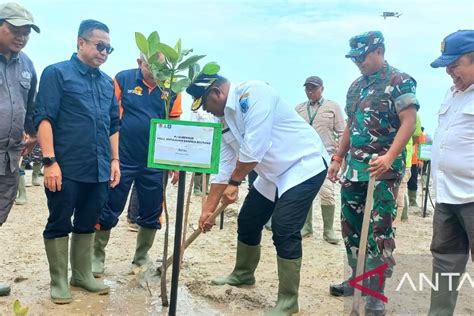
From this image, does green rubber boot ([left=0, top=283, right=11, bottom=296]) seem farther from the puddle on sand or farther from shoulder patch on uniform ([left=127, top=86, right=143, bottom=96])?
shoulder patch on uniform ([left=127, top=86, right=143, bottom=96])

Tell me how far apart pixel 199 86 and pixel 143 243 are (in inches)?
74.9

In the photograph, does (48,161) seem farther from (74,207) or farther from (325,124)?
(325,124)

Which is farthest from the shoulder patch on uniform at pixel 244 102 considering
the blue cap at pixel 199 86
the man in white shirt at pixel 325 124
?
the man in white shirt at pixel 325 124

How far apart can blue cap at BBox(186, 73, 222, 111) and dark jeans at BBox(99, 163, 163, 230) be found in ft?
4.03

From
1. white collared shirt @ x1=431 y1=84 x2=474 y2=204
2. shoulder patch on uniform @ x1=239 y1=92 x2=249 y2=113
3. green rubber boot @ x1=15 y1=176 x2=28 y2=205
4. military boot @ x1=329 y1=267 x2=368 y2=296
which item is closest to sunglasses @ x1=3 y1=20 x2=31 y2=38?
shoulder patch on uniform @ x1=239 y1=92 x2=249 y2=113

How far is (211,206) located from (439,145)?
1623 millimetres

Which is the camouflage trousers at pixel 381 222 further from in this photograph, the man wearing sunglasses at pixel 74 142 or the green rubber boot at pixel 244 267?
the man wearing sunglasses at pixel 74 142

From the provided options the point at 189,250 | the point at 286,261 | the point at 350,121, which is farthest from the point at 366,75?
the point at 189,250

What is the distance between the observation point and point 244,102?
10.5 feet

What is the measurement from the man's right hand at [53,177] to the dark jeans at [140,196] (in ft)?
2.83

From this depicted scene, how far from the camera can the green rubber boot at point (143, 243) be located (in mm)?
4367

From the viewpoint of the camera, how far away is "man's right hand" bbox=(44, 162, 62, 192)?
328 centimetres

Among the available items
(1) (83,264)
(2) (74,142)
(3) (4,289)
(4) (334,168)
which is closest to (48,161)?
(2) (74,142)

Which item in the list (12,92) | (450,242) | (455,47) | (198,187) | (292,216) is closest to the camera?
(455,47)
